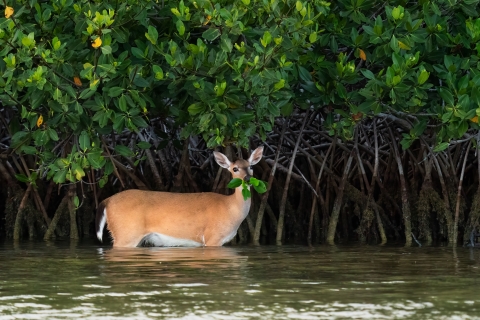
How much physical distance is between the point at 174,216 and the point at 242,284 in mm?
4243

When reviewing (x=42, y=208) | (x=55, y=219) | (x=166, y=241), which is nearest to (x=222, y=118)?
(x=166, y=241)

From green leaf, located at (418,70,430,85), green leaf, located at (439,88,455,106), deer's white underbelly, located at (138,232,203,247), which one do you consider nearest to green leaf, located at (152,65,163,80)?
green leaf, located at (418,70,430,85)

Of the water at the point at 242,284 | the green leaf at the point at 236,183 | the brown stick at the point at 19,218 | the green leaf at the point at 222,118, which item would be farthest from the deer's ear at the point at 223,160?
the brown stick at the point at 19,218

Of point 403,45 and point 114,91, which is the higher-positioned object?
point 403,45

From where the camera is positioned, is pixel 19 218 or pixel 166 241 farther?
pixel 19 218

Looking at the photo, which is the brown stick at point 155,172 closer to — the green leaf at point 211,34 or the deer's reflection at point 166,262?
the deer's reflection at point 166,262

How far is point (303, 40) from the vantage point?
977 cm

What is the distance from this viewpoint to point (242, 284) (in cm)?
760

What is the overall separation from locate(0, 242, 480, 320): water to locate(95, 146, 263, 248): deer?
0.84 meters

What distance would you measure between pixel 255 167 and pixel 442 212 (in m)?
2.34

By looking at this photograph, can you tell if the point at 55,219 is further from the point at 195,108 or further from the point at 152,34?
the point at 152,34

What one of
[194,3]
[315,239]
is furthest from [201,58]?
[315,239]

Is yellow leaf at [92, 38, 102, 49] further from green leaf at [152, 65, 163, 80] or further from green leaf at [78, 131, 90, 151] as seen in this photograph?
green leaf at [78, 131, 90, 151]

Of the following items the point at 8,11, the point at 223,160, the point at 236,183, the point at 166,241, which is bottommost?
the point at 166,241
